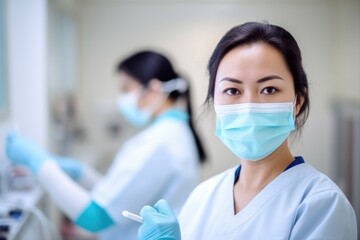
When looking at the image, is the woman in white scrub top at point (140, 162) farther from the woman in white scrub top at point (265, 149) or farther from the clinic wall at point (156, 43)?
the woman in white scrub top at point (265, 149)

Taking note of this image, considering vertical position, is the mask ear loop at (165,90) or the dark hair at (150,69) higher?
the dark hair at (150,69)

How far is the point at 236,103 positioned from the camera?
78 centimetres

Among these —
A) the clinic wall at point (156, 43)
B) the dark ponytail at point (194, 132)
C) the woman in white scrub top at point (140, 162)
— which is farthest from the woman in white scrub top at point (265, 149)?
the clinic wall at point (156, 43)

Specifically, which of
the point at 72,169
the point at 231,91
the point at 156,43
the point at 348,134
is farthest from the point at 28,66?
the point at 348,134

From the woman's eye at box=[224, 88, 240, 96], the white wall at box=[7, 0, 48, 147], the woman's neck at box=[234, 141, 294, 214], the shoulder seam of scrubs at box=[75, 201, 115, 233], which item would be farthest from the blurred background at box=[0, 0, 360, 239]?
the shoulder seam of scrubs at box=[75, 201, 115, 233]

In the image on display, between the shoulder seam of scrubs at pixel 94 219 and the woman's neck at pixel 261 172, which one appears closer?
the woman's neck at pixel 261 172

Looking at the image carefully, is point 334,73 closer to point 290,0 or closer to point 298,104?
point 290,0

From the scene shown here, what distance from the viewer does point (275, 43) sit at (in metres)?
0.75

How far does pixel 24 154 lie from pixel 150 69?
1.93 feet

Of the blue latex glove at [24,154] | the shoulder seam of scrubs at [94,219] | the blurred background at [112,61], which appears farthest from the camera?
the blurred background at [112,61]

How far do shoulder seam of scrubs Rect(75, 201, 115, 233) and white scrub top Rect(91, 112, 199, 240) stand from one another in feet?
0.06

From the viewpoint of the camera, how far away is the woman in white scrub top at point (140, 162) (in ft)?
4.27

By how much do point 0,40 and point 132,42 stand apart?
0.92 m

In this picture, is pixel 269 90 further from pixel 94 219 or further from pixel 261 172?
pixel 94 219
